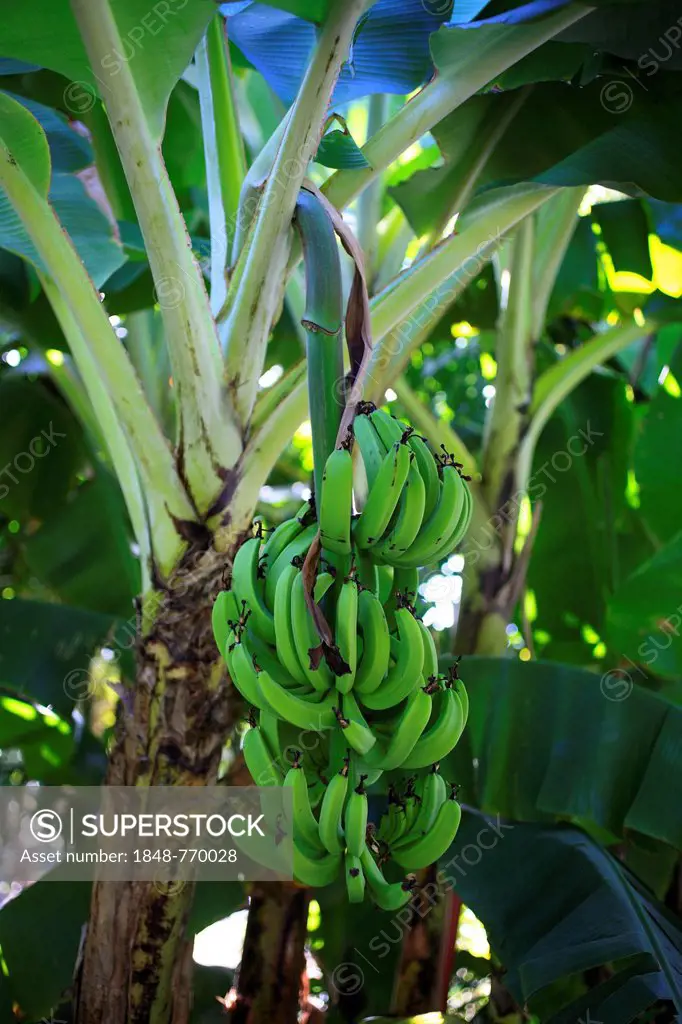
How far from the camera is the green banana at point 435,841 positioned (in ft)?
2.40

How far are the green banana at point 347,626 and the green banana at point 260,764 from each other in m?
0.14

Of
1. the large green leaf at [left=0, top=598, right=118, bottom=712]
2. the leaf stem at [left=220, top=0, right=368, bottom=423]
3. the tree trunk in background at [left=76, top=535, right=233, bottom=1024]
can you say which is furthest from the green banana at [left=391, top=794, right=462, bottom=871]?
the large green leaf at [left=0, top=598, right=118, bottom=712]

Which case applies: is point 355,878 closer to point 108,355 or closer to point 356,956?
point 108,355

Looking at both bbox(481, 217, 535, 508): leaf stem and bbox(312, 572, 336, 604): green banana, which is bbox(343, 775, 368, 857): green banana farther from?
bbox(481, 217, 535, 508): leaf stem

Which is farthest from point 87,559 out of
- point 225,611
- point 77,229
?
point 225,611

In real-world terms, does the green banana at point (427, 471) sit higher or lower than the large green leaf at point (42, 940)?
higher

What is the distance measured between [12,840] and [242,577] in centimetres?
104

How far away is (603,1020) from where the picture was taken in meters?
0.84

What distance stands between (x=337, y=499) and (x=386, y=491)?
5cm

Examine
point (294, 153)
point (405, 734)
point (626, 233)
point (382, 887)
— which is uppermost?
point (626, 233)

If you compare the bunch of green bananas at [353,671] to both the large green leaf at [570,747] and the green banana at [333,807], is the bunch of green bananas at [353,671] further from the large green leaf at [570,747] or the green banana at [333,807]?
the large green leaf at [570,747]

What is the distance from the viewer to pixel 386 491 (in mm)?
686

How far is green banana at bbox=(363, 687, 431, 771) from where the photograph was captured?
68cm

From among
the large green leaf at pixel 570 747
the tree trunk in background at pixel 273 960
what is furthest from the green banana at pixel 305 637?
the tree trunk in background at pixel 273 960
